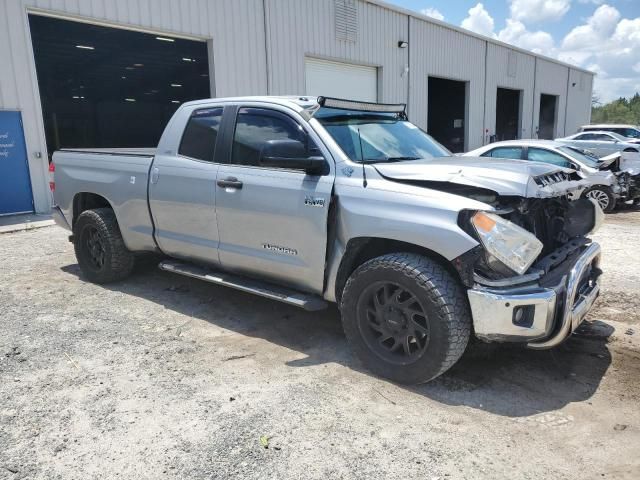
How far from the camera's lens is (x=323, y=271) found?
4.01 metres

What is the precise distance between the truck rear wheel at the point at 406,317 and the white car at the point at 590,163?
682cm

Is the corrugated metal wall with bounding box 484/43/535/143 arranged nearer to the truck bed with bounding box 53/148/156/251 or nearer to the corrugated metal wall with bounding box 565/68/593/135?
the corrugated metal wall with bounding box 565/68/593/135

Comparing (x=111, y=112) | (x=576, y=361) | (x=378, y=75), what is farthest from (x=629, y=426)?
(x=111, y=112)

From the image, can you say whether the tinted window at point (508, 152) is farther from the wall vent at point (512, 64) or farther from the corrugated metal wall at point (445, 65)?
the wall vent at point (512, 64)

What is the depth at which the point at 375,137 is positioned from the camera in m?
4.42

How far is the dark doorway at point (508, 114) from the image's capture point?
32.5 meters

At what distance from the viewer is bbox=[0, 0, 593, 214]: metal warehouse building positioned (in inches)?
466

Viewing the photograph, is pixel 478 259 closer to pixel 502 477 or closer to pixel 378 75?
pixel 502 477

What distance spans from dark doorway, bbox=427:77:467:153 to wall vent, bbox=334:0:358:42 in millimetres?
8128

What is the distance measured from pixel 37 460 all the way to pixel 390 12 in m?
20.6

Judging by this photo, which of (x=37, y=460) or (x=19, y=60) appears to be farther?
(x=19, y=60)

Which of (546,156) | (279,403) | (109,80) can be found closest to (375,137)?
(279,403)

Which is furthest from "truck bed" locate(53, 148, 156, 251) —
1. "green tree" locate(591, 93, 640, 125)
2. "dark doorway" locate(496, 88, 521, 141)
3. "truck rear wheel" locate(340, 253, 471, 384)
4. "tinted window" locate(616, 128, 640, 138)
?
"green tree" locate(591, 93, 640, 125)

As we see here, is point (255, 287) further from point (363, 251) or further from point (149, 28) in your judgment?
point (149, 28)
